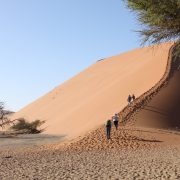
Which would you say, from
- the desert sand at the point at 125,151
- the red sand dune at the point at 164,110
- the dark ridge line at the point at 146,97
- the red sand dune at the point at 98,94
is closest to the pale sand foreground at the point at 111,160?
the desert sand at the point at 125,151

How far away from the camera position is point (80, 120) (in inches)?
1686

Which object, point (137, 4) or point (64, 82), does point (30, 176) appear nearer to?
point (137, 4)

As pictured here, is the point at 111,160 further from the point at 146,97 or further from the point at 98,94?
the point at 98,94

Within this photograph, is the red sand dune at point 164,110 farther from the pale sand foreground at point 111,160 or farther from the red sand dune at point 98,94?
the pale sand foreground at point 111,160

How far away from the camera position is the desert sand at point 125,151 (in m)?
14.4

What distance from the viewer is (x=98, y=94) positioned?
51844 mm

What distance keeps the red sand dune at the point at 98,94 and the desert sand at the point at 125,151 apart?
2247mm

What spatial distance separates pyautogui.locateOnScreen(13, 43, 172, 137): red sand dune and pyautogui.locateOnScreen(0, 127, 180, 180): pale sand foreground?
528cm

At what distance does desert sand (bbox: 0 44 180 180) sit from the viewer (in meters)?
14.4

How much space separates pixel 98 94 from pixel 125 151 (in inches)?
1165

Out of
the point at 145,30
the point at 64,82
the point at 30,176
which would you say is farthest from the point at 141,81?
the point at 64,82

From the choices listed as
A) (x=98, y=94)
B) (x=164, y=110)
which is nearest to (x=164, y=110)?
(x=164, y=110)

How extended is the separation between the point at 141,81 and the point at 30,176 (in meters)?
31.4

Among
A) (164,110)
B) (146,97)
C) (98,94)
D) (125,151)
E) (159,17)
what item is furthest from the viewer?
(98,94)
